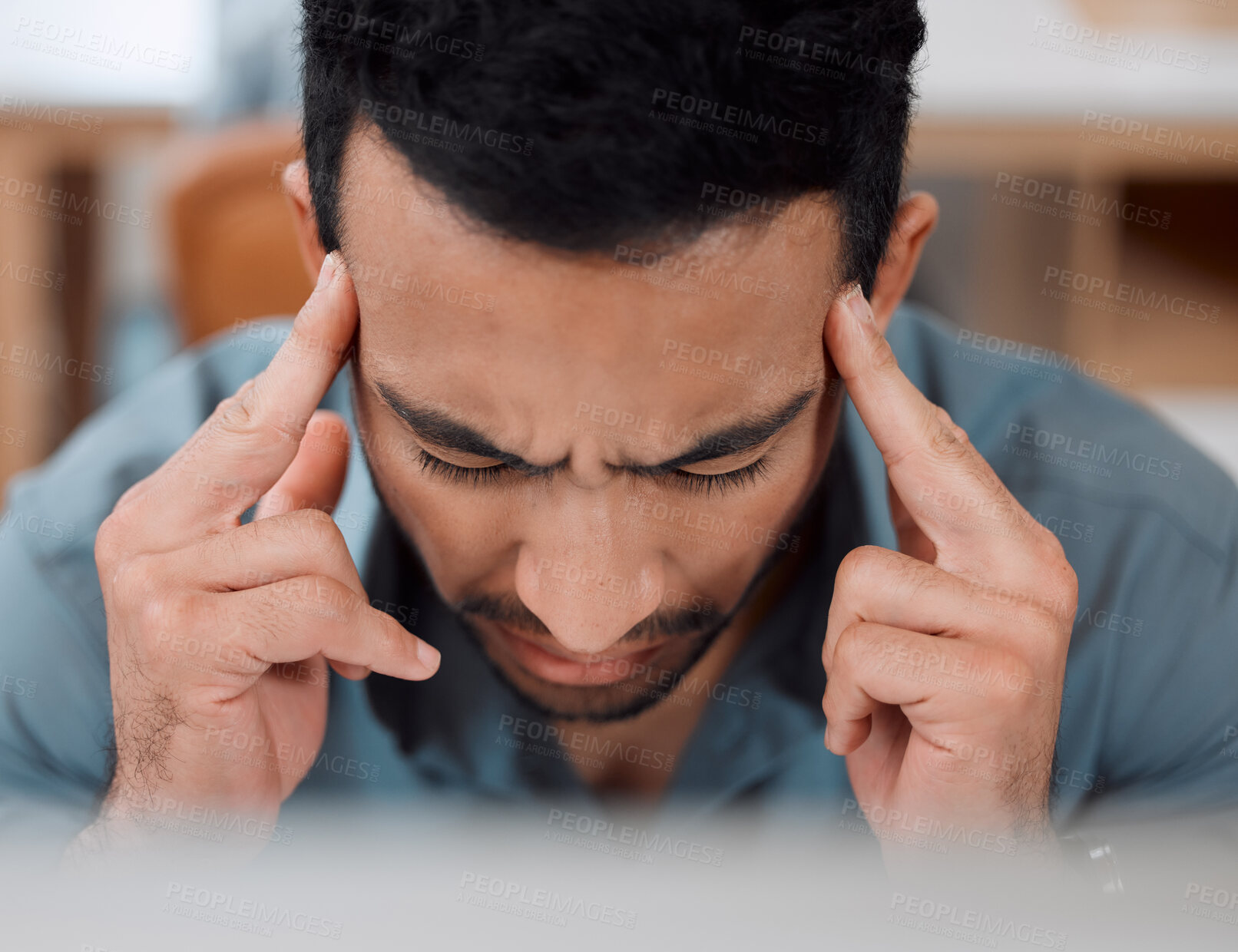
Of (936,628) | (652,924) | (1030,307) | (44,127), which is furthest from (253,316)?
(1030,307)

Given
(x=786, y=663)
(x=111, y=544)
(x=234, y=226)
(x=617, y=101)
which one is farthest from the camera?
(x=234, y=226)

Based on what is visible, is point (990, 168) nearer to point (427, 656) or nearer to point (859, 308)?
point (859, 308)

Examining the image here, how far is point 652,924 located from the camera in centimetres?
41

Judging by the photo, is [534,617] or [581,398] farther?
[534,617]

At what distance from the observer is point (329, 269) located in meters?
0.68

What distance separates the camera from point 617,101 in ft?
1.76

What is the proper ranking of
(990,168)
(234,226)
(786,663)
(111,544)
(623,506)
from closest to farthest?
1. (623,506)
2. (111,544)
3. (786,663)
4. (234,226)
5. (990,168)

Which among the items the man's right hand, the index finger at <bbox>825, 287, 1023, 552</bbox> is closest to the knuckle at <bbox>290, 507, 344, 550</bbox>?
the man's right hand

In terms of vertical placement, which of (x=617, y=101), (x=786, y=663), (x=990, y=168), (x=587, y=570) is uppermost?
(x=617, y=101)

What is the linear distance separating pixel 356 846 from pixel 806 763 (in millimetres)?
605

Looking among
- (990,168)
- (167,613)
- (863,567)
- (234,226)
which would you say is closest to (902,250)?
(863,567)

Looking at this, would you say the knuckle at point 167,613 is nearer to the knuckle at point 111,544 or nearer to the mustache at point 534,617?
the knuckle at point 111,544

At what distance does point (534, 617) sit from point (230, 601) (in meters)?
0.22

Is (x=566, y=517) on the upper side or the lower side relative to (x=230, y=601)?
upper
